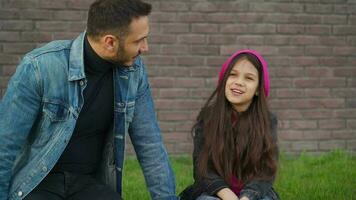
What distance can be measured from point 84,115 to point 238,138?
40.4 inches

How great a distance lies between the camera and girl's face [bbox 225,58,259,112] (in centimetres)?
374

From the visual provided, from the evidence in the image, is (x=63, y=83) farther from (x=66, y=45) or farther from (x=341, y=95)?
(x=341, y=95)

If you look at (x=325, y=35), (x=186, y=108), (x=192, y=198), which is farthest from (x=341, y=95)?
(x=192, y=198)

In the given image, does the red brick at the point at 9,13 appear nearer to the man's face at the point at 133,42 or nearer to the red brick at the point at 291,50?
the red brick at the point at 291,50

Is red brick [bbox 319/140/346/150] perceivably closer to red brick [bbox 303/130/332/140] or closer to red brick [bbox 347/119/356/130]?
red brick [bbox 303/130/332/140]

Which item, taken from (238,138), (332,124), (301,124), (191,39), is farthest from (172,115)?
(238,138)

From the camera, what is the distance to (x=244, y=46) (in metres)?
5.92

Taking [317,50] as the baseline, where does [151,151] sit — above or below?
below

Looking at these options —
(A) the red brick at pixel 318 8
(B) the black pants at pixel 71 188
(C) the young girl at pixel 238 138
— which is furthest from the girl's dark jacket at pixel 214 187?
(A) the red brick at pixel 318 8

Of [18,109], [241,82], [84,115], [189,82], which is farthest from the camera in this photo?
[189,82]

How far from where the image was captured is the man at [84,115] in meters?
3.01

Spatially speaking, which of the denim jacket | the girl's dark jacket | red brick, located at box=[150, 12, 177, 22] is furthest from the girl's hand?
red brick, located at box=[150, 12, 177, 22]

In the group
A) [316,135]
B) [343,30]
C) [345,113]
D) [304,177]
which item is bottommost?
[304,177]

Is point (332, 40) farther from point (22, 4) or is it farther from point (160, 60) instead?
point (22, 4)
